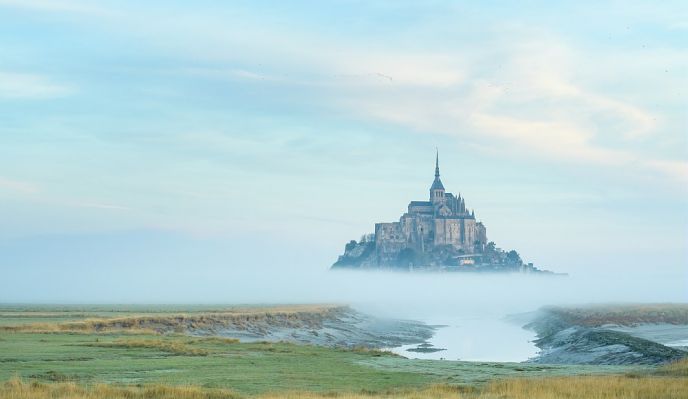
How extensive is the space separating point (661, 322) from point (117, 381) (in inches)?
2747

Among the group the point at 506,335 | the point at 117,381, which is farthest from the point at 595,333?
the point at 117,381

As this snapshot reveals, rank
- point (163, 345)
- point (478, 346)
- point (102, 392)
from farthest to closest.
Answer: point (478, 346) < point (163, 345) < point (102, 392)

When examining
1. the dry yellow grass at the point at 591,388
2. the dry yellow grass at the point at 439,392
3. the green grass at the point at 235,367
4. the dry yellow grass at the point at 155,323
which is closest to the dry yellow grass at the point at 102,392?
the dry yellow grass at the point at 439,392

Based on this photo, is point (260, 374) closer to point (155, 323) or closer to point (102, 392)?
point (102, 392)

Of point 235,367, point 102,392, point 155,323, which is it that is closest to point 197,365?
point 235,367

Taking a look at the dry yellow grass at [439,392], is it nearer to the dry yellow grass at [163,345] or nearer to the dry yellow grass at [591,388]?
the dry yellow grass at [591,388]

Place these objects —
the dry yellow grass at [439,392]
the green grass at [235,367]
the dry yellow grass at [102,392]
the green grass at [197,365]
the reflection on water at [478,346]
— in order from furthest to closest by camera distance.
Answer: the reflection on water at [478,346]
the green grass at [235,367]
the green grass at [197,365]
the dry yellow grass at [439,392]
the dry yellow grass at [102,392]

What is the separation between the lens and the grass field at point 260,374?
2573cm

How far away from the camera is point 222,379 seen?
98.7 feet

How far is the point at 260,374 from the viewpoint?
106ft

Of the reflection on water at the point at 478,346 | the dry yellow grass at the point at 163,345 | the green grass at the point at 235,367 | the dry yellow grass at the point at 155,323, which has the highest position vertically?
the dry yellow grass at the point at 155,323

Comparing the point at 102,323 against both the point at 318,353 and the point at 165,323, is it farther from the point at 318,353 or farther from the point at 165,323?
the point at 318,353

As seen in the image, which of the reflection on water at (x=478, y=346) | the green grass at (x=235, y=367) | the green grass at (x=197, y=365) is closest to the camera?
the green grass at (x=197, y=365)

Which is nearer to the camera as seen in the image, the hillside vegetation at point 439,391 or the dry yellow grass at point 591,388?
the hillside vegetation at point 439,391
